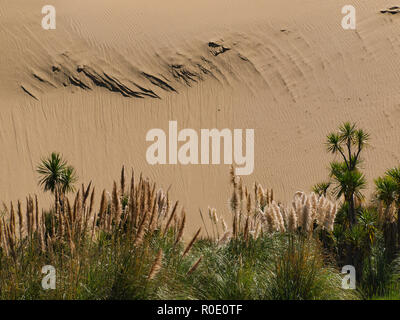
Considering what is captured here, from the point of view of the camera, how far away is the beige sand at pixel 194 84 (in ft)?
113

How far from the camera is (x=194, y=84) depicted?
39.7m

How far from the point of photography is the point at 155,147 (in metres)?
36.4

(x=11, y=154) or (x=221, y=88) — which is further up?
(x=221, y=88)

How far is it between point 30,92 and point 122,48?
7.26 m

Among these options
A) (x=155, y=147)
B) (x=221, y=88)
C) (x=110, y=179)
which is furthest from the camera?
(x=221, y=88)

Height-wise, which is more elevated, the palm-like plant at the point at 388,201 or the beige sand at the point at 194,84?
the beige sand at the point at 194,84

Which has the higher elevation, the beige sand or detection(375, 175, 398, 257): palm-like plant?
the beige sand

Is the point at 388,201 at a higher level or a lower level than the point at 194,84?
lower

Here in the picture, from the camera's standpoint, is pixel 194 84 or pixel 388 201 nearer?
pixel 388 201

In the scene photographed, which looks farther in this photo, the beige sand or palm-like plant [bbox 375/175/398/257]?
the beige sand

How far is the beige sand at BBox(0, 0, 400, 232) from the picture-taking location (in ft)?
113

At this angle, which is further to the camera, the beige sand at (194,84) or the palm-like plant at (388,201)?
the beige sand at (194,84)
